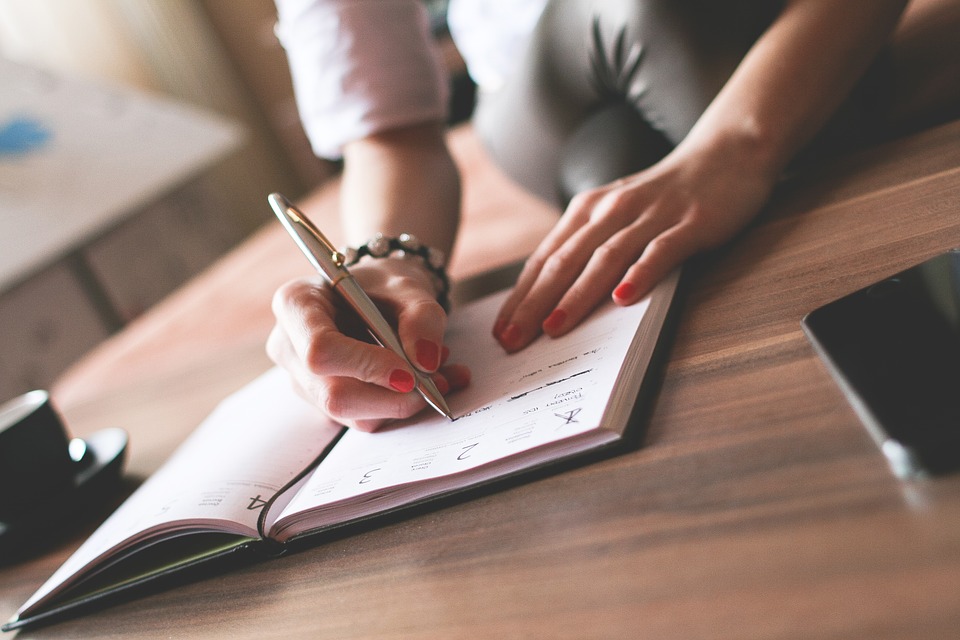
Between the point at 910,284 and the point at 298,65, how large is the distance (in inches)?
31.9

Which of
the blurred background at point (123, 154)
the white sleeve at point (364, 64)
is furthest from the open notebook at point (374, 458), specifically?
the blurred background at point (123, 154)

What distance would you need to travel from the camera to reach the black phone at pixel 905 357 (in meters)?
0.28

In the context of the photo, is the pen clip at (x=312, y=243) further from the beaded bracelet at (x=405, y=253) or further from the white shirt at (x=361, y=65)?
the white shirt at (x=361, y=65)

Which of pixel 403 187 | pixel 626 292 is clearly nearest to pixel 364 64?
pixel 403 187

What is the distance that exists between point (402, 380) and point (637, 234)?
0.20m

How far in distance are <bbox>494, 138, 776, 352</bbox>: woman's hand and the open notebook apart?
2cm

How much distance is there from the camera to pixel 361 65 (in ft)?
3.00

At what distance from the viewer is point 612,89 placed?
77 centimetres

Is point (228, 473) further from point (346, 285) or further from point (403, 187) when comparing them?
point (403, 187)

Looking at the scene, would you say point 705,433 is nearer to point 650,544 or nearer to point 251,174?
point 650,544

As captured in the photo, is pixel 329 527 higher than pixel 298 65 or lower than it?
lower

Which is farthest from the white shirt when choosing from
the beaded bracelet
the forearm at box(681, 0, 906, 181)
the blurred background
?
the blurred background

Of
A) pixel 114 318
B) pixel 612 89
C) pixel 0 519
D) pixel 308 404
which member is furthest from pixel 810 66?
pixel 114 318

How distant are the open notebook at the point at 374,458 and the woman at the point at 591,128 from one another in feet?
0.09
